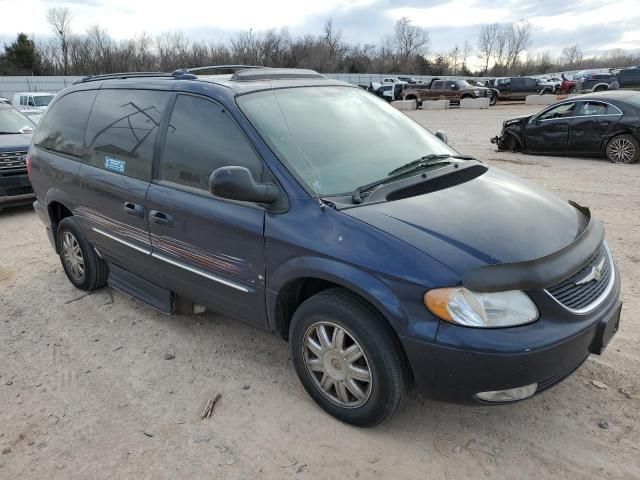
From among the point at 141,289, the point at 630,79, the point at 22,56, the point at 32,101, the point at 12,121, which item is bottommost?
the point at 141,289

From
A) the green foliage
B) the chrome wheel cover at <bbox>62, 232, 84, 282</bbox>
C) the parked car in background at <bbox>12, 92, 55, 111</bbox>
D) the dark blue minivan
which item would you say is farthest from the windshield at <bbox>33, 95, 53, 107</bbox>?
the green foliage

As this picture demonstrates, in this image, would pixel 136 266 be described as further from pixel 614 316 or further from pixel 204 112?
pixel 614 316

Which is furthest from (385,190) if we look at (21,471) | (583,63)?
(583,63)

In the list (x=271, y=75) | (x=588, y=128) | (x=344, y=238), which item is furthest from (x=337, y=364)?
(x=588, y=128)

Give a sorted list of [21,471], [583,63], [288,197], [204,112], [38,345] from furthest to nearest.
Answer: [583,63], [38,345], [204,112], [288,197], [21,471]

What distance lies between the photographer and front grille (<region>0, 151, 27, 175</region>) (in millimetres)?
7555

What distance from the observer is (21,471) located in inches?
105

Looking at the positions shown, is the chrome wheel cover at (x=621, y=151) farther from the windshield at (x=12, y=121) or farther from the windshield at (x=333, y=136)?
the windshield at (x=12, y=121)

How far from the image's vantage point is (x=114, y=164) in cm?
391

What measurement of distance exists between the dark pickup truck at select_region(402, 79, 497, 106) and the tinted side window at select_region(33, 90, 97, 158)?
1212 inches

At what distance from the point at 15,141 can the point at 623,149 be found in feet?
36.9

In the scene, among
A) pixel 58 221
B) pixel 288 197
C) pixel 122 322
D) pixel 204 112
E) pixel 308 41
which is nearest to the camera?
pixel 288 197

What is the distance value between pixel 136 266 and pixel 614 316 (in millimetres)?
3217

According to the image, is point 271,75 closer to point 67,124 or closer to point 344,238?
point 344,238
